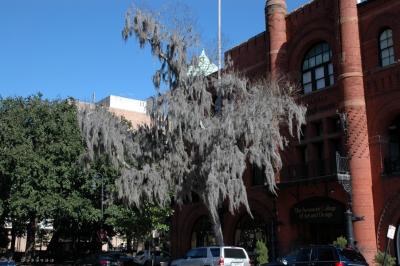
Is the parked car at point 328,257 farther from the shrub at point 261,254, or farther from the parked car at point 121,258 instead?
the parked car at point 121,258

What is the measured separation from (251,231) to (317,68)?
1086cm

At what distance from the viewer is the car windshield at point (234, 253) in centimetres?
2341

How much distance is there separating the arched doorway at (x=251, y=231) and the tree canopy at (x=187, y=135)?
578 cm

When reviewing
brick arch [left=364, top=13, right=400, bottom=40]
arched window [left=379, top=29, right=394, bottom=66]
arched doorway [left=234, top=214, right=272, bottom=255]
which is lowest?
arched doorway [left=234, top=214, right=272, bottom=255]

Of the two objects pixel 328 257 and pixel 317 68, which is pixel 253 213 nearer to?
pixel 317 68

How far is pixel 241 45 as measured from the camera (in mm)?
35906

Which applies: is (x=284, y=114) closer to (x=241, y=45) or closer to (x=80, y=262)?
(x=241, y=45)

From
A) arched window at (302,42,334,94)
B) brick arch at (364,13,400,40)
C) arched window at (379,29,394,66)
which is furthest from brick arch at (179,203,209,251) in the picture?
brick arch at (364,13,400,40)

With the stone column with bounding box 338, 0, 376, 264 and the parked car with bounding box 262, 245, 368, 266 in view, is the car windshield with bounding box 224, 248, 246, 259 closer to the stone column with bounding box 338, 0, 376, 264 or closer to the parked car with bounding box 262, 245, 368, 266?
the parked car with bounding box 262, 245, 368, 266

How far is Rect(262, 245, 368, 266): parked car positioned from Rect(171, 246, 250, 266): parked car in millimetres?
3955

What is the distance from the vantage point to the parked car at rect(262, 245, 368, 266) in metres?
17.4

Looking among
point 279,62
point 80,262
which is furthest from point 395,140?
point 80,262

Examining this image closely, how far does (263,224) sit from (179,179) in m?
8.81

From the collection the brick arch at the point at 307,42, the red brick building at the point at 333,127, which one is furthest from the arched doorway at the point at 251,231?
the brick arch at the point at 307,42
